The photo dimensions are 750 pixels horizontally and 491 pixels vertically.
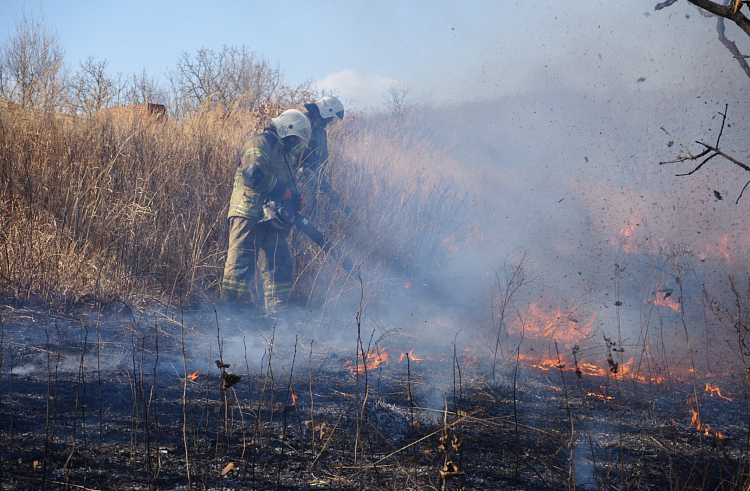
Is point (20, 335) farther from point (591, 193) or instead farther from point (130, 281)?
point (591, 193)

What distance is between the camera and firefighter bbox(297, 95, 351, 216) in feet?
20.9

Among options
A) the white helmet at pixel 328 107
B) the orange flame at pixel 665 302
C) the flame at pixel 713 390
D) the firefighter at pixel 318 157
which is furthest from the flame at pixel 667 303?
the white helmet at pixel 328 107

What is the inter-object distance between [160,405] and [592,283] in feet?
22.9

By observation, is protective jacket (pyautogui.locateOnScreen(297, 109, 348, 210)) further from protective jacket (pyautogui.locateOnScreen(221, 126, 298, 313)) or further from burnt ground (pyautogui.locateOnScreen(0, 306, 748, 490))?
burnt ground (pyautogui.locateOnScreen(0, 306, 748, 490))

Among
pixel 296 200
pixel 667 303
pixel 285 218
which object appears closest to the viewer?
pixel 285 218

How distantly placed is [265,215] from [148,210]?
155 cm

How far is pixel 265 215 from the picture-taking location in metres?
5.31

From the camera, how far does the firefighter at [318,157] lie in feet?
20.9

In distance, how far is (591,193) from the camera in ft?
34.1

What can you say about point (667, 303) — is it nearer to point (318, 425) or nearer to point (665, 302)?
point (665, 302)

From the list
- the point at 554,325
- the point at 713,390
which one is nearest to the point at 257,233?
the point at 554,325

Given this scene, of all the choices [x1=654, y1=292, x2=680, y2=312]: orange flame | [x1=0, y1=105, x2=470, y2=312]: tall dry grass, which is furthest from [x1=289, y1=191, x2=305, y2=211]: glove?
[x1=654, y1=292, x2=680, y2=312]: orange flame

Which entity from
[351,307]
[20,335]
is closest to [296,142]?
[351,307]

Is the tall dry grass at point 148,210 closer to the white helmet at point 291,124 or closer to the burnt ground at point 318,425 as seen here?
the burnt ground at point 318,425
